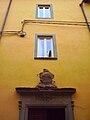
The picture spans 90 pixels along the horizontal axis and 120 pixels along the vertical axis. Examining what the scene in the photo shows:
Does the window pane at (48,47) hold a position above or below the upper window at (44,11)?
below

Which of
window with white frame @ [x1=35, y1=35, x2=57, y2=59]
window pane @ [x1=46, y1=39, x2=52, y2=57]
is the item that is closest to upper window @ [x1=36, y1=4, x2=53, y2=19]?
window with white frame @ [x1=35, y1=35, x2=57, y2=59]

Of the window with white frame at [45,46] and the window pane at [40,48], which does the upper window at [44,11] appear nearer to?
the window with white frame at [45,46]

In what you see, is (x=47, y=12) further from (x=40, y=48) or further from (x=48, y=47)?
(x=40, y=48)

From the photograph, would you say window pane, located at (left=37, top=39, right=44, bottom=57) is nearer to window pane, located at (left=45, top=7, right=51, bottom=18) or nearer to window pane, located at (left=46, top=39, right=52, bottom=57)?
window pane, located at (left=46, top=39, right=52, bottom=57)

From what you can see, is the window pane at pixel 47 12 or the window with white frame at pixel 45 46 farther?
the window pane at pixel 47 12

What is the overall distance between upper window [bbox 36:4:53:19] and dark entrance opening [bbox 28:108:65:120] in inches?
191

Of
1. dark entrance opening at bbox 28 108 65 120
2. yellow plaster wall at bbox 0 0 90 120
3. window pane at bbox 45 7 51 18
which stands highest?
window pane at bbox 45 7 51 18

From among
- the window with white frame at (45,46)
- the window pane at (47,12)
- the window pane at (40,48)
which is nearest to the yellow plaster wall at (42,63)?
the window with white frame at (45,46)

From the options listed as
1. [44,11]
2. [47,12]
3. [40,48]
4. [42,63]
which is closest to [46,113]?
[42,63]

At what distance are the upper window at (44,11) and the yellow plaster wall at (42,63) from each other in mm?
398

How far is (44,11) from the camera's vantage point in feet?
39.3

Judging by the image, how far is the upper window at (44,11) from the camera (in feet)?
37.8

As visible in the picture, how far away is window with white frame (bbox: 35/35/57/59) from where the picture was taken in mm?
9594

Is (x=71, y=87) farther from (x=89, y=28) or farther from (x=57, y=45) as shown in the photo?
(x=89, y=28)
